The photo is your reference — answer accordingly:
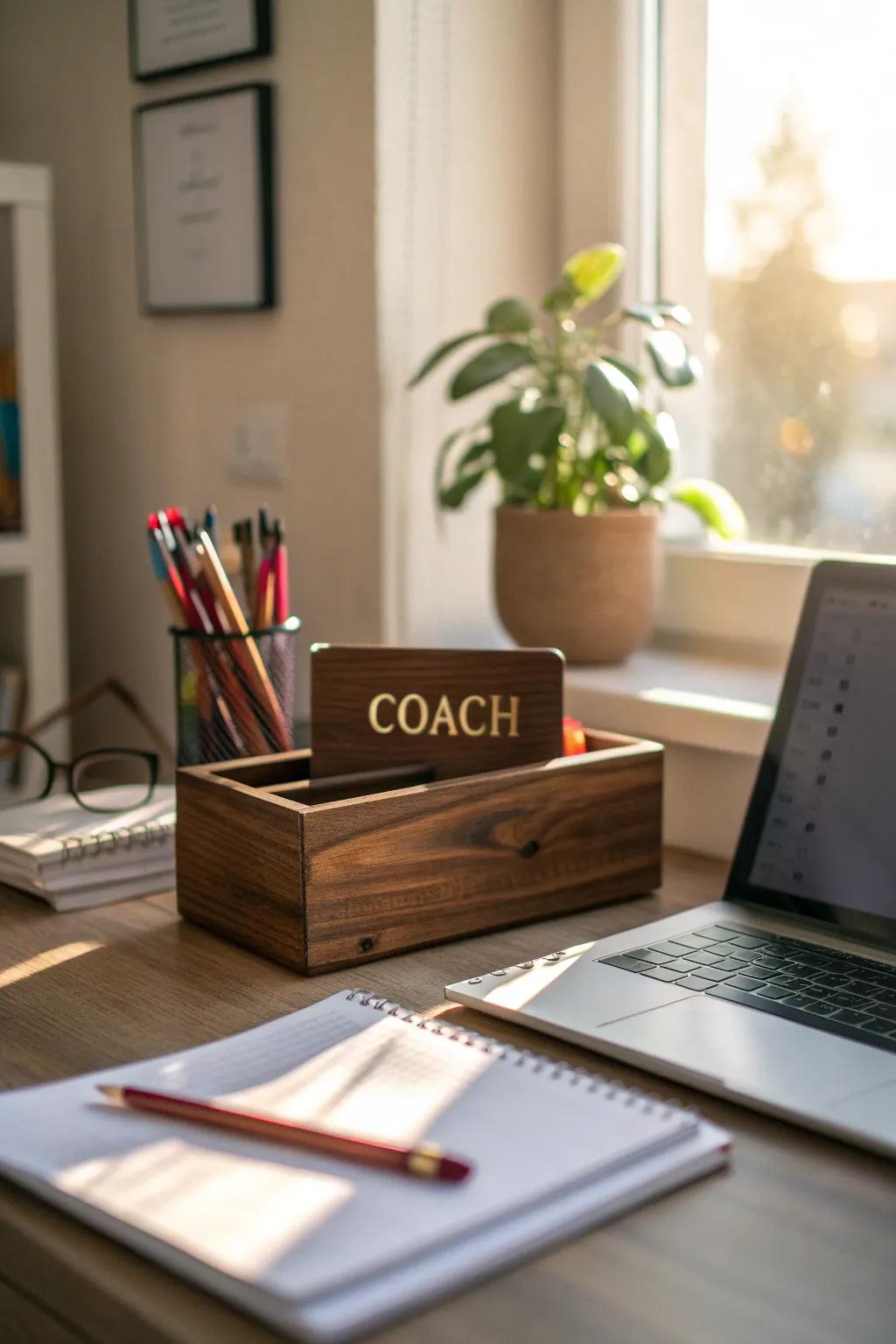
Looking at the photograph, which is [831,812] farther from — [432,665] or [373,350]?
[373,350]

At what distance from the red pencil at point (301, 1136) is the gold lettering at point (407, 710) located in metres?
0.43

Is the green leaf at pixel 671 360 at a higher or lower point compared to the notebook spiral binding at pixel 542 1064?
higher

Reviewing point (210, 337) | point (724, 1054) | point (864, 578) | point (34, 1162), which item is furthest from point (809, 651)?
point (210, 337)

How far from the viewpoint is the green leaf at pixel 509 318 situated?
1.40 m

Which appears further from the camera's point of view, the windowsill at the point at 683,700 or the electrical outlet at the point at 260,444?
the electrical outlet at the point at 260,444

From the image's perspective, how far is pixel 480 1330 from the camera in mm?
575

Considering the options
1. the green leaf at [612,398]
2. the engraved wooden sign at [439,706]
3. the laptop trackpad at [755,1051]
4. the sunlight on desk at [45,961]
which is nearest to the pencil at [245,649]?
the engraved wooden sign at [439,706]

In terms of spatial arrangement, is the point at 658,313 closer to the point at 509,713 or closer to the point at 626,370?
the point at 626,370

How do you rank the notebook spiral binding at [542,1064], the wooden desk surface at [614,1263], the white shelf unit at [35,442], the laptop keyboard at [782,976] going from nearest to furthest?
the wooden desk surface at [614,1263], the notebook spiral binding at [542,1064], the laptop keyboard at [782,976], the white shelf unit at [35,442]

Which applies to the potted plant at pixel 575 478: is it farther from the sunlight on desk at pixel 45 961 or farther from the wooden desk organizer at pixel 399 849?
the sunlight on desk at pixel 45 961

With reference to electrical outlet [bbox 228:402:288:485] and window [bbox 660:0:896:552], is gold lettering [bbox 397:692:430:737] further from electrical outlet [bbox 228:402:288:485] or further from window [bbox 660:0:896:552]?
electrical outlet [bbox 228:402:288:485]

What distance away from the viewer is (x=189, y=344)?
1784 mm

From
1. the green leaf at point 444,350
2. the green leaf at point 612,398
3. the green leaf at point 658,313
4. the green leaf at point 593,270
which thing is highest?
the green leaf at point 593,270

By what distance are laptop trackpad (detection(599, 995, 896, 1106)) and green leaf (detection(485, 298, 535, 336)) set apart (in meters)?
0.73
